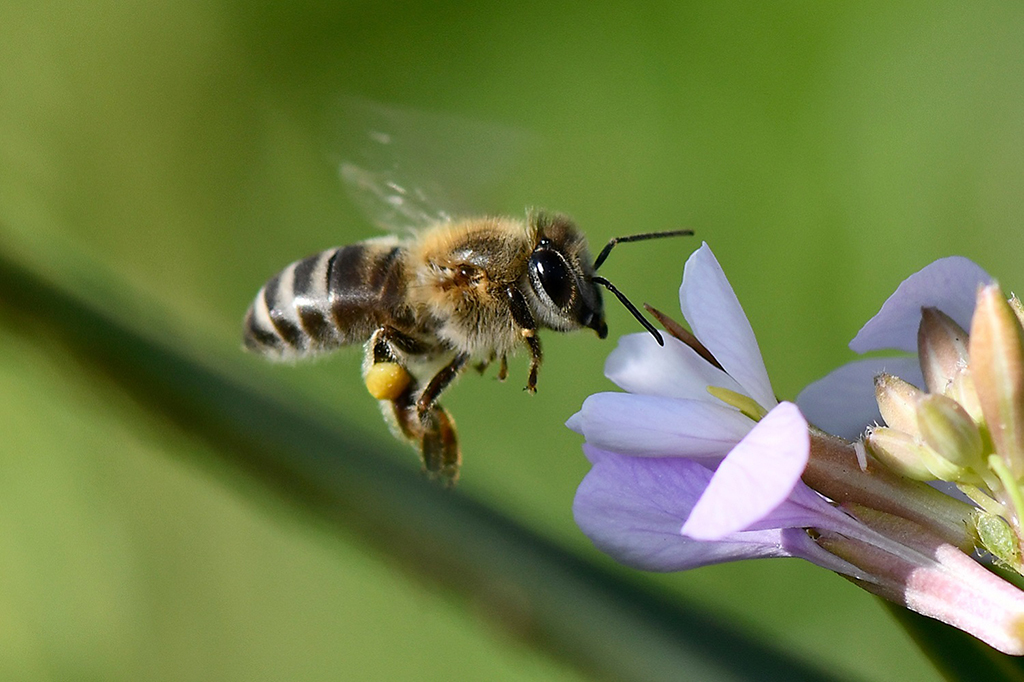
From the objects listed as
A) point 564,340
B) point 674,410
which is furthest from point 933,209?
A: point 674,410

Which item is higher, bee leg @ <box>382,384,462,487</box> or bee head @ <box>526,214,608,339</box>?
bee head @ <box>526,214,608,339</box>

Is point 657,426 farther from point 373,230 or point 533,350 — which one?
point 373,230

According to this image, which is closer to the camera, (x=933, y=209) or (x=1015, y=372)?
(x=1015, y=372)

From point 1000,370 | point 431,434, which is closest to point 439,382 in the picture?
point 431,434

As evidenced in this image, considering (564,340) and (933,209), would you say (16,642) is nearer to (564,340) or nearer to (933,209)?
(564,340)

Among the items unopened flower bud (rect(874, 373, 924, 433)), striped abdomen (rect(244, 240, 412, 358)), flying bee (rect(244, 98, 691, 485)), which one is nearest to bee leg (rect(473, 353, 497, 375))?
flying bee (rect(244, 98, 691, 485))

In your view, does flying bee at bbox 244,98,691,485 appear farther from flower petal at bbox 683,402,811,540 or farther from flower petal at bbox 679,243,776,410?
flower petal at bbox 683,402,811,540
